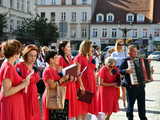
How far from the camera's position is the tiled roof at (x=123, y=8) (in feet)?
225

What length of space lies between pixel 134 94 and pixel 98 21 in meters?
61.9

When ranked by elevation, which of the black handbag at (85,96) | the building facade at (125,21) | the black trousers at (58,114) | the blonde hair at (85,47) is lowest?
the black trousers at (58,114)

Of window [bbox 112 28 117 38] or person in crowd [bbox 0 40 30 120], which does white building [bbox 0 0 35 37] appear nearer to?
window [bbox 112 28 117 38]

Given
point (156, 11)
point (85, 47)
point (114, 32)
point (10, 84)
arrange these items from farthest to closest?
point (114, 32) → point (156, 11) → point (85, 47) → point (10, 84)

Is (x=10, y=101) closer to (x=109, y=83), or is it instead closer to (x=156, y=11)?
(x=109, y=83)

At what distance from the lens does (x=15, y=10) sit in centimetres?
6006

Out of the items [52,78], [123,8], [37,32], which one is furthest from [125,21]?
[52,78]

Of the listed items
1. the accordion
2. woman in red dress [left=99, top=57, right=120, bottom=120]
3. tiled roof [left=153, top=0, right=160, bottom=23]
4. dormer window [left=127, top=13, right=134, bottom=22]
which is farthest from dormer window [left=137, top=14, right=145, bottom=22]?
the accordion

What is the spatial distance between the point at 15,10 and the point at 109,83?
5348 centimetres

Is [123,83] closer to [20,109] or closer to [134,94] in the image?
[134,94]

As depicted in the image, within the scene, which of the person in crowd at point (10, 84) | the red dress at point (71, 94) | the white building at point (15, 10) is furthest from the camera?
the white building at point (15, 10)

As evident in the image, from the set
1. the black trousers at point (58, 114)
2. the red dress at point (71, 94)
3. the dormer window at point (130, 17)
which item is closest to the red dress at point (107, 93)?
the red dress at point (71, 94)

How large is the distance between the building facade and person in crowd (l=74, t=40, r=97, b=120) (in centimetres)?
5851

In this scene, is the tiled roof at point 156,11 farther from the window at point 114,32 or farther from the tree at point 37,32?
the tree at point 37,32
